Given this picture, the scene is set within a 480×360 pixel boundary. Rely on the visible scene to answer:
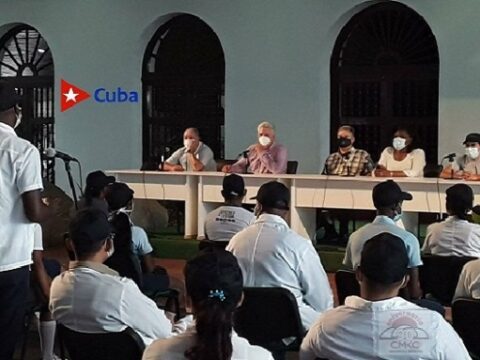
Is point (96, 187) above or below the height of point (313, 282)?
above

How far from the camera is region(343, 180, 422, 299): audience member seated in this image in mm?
4344

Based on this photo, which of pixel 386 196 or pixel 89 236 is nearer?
pixel 89 236

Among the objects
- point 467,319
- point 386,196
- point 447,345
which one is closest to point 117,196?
point 386,196

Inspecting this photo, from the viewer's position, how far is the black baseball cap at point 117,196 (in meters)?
5.16

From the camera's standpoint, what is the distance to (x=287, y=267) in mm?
3719

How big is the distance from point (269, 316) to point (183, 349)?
53.3 inches

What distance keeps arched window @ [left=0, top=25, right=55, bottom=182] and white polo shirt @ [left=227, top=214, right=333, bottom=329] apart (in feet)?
26.2

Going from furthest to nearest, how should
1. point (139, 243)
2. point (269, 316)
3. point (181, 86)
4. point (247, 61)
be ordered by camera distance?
point (181, 86) → point (247, 61) → point (139, 243) → point (269, 316)

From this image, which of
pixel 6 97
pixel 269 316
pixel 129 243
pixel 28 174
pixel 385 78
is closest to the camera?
pixel 28 174

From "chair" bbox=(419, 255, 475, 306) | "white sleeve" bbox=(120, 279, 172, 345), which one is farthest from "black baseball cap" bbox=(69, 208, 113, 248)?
"chair" bbox=(419, 255, 475, 306)

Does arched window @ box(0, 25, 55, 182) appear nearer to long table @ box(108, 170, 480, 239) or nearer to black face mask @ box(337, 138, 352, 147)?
long table @ box(108, 170, 480, 239)

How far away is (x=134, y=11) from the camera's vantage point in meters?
10.6

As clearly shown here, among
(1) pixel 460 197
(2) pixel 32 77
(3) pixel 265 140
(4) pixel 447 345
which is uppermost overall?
(2) pixel 32 77

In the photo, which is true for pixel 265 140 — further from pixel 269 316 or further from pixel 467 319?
pixel 467 319
